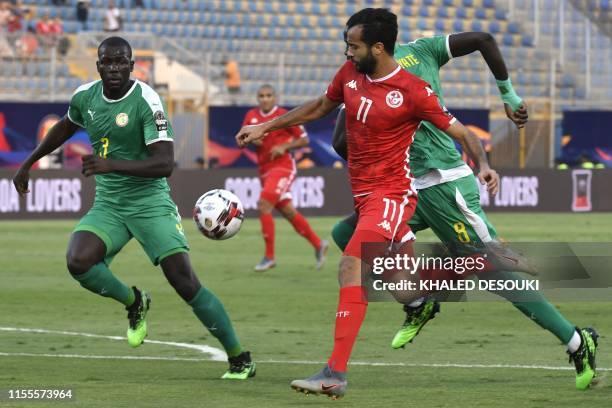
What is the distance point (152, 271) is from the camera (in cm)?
1761

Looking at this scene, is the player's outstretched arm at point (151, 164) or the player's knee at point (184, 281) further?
the player's knee at point (184, 281)

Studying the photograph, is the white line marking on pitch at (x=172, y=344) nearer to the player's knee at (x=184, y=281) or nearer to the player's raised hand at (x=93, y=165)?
the player's knee at (x=184, y=281)

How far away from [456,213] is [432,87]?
2.81 ft

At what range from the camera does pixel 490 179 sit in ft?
25.1

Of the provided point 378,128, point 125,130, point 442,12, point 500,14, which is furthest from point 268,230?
point 500,14

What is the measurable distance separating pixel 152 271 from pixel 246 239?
5.34m

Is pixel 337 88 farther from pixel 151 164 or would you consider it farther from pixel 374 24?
pixel 151 164

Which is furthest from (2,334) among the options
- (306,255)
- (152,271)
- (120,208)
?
(306,255)

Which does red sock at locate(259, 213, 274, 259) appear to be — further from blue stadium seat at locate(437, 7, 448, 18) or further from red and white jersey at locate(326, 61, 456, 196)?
blue stadium seat at locate(437, 7, 448, 18)

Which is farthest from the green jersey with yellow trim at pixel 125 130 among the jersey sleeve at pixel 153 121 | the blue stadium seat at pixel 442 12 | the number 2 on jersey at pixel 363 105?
the blue stadium seat at pixel 442 12

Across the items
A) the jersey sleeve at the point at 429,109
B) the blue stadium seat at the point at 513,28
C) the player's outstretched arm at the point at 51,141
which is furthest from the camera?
the blue stadium seat at the point at 513,28

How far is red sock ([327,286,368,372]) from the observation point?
737 cm

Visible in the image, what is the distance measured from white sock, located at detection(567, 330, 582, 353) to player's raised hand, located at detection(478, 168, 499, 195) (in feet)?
3.86

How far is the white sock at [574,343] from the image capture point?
8180 mm
